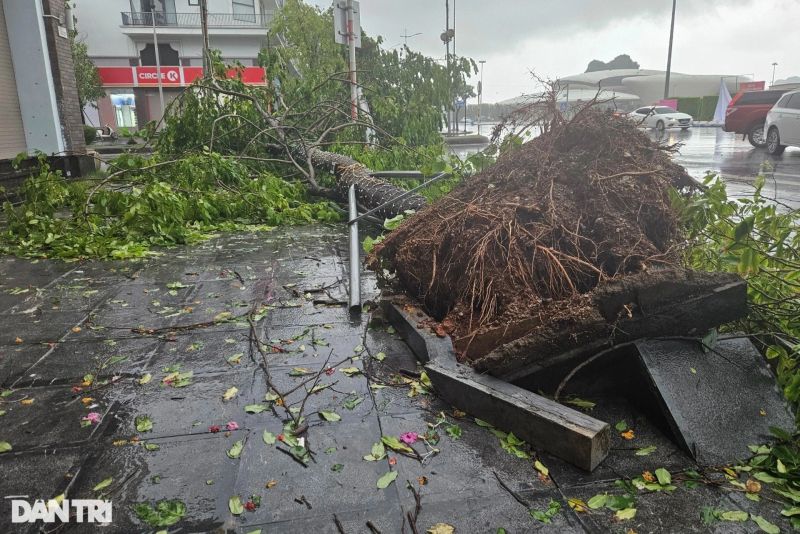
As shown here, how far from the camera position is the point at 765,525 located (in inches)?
71.6

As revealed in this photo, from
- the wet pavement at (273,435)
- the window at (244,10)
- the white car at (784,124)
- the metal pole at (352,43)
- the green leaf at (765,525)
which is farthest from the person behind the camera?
the window at (244,10)

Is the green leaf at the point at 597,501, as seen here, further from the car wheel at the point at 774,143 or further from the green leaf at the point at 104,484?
the car wheel at the point at 774,143

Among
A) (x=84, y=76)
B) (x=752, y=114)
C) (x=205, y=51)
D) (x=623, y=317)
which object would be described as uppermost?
(x=84, y=76)

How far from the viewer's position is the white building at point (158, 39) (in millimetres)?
39531

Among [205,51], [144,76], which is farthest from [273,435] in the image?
[144,76]

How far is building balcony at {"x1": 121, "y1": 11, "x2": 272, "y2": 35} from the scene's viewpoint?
39.0 metres

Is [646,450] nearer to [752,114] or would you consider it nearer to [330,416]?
[330,416]

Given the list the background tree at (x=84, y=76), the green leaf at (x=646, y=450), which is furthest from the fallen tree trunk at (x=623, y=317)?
the background tree at (x=84, y=76)

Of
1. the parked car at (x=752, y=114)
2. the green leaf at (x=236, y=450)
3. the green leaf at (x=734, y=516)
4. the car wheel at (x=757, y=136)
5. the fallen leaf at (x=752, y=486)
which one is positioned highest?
the parked car at (x=752, y=114)

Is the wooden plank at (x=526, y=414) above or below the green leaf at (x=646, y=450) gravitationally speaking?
above

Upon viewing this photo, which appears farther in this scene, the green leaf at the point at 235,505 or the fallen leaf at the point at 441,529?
the green leaf at the point at 235,505

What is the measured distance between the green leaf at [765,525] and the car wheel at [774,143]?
17.9 m

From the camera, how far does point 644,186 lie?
10.2ft

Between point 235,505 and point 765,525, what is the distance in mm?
1802
